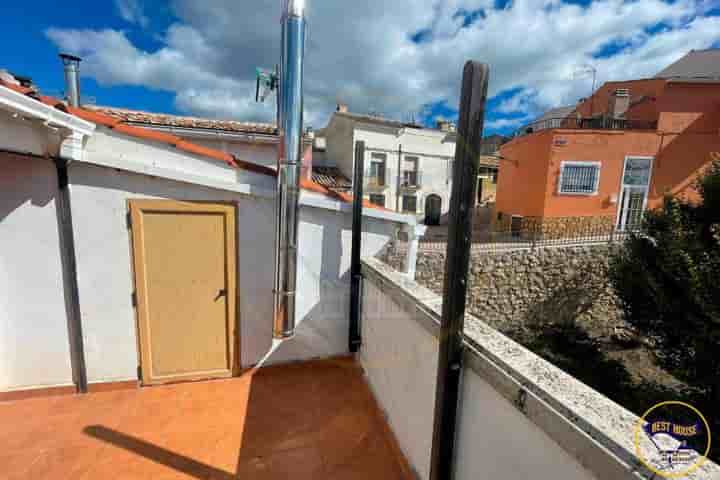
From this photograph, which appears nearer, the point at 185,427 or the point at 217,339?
the point at 185,427

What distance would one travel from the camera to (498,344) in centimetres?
180

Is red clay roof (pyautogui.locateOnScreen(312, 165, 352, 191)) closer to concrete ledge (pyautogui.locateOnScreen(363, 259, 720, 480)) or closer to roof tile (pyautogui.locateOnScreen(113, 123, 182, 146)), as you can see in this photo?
roof tile (pyautogui.locateOnScreen(113, 123, 182, 146))

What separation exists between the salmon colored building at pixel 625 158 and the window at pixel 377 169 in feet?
31.1

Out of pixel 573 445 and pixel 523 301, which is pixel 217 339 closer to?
pixel 573 445

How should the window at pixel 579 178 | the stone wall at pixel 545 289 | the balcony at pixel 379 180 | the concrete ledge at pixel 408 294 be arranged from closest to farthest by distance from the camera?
the concrete ledge at pixel 408 294
the stone wall at pixel 545 289
the window at pixel 579 178
the balcony at pixel 379 180

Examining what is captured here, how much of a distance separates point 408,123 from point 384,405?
2313 cm

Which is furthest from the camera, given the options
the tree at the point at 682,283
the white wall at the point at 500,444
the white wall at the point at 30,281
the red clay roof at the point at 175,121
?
the red clay roof at the point at 175,121

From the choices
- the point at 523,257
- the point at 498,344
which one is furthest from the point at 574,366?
the point at 498,344

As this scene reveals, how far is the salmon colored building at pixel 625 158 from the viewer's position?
1497 cm

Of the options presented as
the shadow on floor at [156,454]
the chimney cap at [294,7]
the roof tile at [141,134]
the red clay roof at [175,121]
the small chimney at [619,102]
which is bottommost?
the shadow on floor at [156,454]

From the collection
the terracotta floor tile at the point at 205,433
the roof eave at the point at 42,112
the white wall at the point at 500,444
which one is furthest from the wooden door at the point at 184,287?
the white wall at the point at 500,444

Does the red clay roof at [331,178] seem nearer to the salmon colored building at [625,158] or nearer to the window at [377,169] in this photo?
the window at [377,169]

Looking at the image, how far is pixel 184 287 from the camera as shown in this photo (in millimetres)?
3641

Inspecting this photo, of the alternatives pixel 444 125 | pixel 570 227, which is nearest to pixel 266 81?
pixel 570 227
